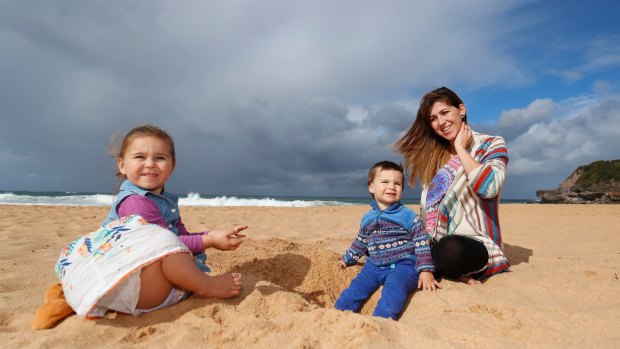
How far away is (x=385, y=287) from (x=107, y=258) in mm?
1824

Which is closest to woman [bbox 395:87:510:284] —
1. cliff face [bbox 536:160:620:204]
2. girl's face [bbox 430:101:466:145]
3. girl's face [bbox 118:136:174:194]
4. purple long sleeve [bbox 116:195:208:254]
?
girl's face [bbox 430:101:466:145]

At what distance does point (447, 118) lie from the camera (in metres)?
3.16

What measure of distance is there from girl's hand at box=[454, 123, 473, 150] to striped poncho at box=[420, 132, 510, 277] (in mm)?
58

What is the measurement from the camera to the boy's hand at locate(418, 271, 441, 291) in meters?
2.60

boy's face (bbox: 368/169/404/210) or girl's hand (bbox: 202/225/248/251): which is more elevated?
boy's face (bbox: 368/169/404/210)

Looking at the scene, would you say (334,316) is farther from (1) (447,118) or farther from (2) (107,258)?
(1) (447,118)

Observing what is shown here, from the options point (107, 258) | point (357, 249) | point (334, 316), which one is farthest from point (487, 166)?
point (107, 258)

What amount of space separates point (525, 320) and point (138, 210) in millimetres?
2309

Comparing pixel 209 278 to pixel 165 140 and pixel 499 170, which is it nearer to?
pixel 165 140

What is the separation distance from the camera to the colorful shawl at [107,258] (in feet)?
5.91

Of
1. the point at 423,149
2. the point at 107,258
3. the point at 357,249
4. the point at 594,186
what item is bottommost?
the point at 357,249

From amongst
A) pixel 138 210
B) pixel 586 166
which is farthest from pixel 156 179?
pixel 586 166

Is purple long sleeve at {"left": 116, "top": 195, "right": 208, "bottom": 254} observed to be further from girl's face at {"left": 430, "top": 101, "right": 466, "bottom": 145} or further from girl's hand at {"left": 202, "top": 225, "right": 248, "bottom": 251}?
girl's face at {"left": 430, "top": 101, "right": 466, "bottom": 145}

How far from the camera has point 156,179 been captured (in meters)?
2.35
